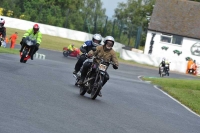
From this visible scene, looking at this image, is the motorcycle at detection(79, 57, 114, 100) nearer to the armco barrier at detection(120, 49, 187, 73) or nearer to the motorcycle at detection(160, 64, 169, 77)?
the motorcycle at detection(160, 64, 169, 77)

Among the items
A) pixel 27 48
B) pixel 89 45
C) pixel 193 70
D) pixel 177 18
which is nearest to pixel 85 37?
pixel 177 18

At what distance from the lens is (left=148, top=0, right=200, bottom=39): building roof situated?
237 feet

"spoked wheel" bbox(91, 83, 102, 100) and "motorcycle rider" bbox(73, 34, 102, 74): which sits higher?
"motorcycle rider" bbox(73, 34, 102, 74)

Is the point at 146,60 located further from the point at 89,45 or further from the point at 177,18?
the point at 89,45

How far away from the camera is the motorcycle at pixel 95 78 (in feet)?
50.2

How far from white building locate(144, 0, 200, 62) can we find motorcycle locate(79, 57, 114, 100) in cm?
5548

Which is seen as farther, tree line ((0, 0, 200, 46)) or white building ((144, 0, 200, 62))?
tree line ((0, 0, 200, 46))

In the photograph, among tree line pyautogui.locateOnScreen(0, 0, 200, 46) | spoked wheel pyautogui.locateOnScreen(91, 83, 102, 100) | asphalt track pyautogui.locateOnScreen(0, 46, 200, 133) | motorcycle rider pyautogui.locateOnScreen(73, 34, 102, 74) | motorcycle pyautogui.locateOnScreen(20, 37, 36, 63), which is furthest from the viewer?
tree line pyautogui.locateOnScreen(0, 0, 200, 46)

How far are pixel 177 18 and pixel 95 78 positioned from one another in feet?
193

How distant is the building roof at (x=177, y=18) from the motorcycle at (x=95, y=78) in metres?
56.7

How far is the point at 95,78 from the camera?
15.5 metres

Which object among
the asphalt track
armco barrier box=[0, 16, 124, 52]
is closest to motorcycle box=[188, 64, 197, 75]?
armco barrier box=[0, 16, 124, 52]

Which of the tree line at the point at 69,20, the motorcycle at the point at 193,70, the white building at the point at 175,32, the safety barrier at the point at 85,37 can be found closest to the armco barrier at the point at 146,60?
the safety barrier at the point at 85,37

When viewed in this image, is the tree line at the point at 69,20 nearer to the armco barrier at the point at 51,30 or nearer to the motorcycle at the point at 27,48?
the armco barrier at the point at 51,30
